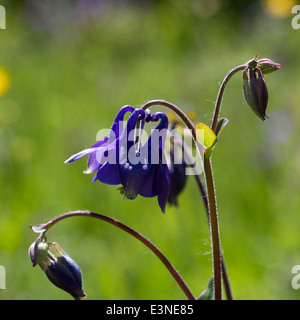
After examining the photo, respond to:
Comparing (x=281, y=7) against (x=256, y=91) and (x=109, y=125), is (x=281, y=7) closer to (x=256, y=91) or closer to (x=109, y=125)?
(x=109, y=125)

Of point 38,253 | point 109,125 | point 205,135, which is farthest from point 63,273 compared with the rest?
point 109,125

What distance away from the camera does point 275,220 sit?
11.0 feet

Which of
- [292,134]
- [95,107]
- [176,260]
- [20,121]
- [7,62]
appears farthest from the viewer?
[7,62]

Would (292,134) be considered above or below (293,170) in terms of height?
above

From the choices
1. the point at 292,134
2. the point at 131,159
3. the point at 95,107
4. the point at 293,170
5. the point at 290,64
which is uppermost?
the point at 290,64

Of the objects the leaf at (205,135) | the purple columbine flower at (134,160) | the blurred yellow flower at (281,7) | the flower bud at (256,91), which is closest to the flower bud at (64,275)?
the purple columbine flower at (134,160)

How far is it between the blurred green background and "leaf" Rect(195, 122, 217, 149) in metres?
0.43

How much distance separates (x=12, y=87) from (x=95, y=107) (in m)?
0.99

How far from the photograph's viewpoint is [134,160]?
161cm

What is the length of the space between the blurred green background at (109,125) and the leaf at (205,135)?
17.1 inches

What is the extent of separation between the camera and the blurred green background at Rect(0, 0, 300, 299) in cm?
295

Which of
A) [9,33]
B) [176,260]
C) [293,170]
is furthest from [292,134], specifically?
[9,33]

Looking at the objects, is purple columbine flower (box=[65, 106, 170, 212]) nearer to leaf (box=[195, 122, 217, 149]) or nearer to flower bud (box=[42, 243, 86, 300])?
leaf (box=[195, 122, 217, 149])
